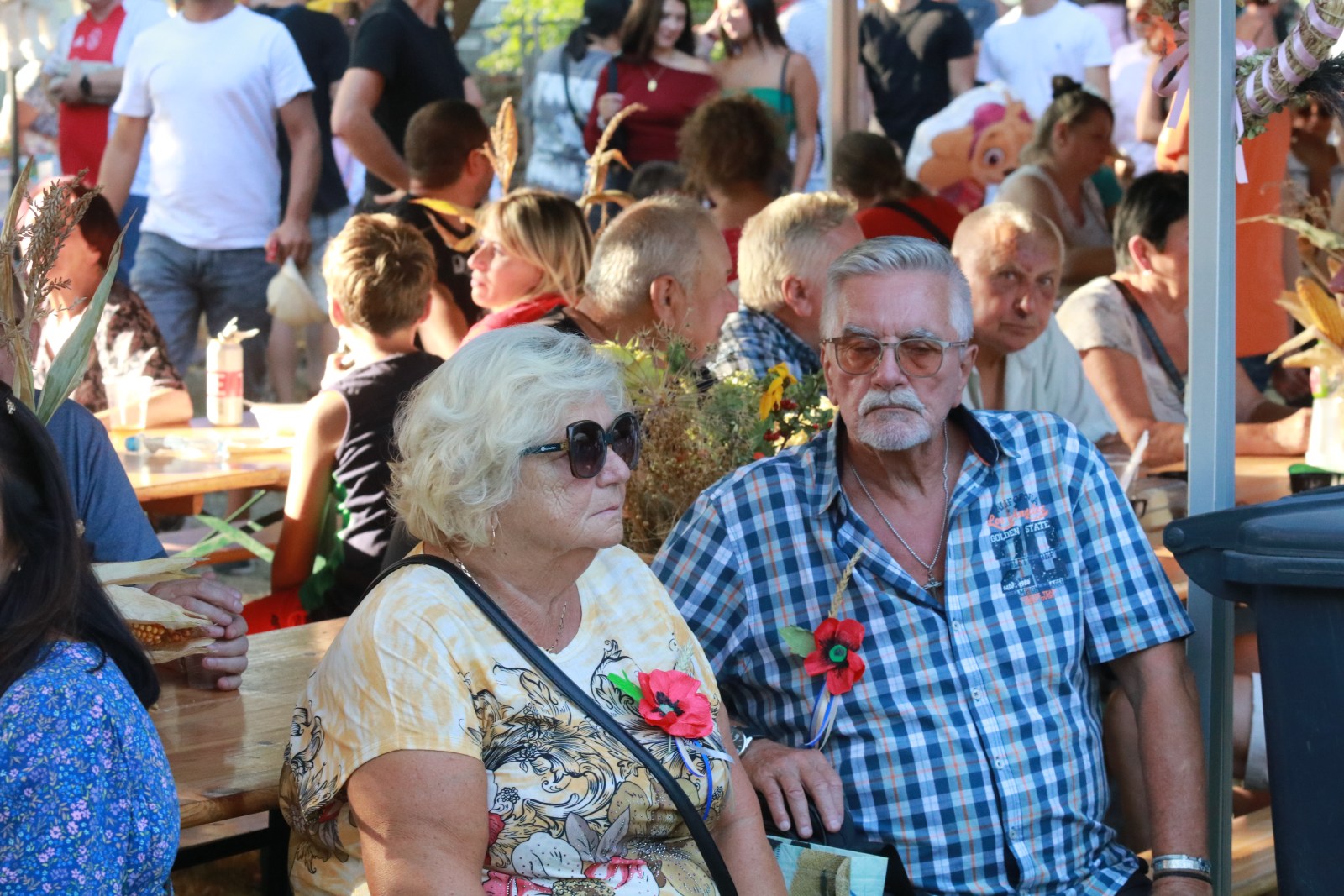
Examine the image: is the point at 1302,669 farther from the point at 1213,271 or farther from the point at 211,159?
the point at 211,159

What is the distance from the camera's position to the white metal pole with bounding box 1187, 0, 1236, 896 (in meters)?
2.45

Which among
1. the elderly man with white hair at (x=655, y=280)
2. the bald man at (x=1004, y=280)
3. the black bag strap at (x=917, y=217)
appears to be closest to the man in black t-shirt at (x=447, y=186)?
the black bag strap at (x=917, y=217)

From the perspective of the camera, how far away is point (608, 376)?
A: 2182 mm

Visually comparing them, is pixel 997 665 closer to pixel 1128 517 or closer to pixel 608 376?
pixel 1128 517

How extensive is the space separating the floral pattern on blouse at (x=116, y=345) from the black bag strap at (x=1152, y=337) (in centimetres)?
318

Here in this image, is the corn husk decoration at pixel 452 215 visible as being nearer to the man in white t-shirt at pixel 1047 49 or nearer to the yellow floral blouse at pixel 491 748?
the yellow floral blouse at pixel 491 748

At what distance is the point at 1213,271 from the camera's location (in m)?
2.45

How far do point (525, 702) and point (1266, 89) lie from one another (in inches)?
61.8

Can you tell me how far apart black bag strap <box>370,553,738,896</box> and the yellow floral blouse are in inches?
0.4

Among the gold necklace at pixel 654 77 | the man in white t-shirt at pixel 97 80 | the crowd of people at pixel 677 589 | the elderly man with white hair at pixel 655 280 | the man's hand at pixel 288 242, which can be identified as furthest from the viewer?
the man in white t-shirt at pixel 97 80

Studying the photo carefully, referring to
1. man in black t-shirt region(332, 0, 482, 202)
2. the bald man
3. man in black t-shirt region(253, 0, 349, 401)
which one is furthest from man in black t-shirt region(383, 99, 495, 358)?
the bald man

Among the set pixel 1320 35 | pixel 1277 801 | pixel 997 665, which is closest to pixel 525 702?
pixel 997 665

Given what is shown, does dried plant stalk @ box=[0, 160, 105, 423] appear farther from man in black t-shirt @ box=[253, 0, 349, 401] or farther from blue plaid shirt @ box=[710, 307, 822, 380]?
man in black t-shirt @ box=[253, 0, 349, 401]

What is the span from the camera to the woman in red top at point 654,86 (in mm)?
7227
